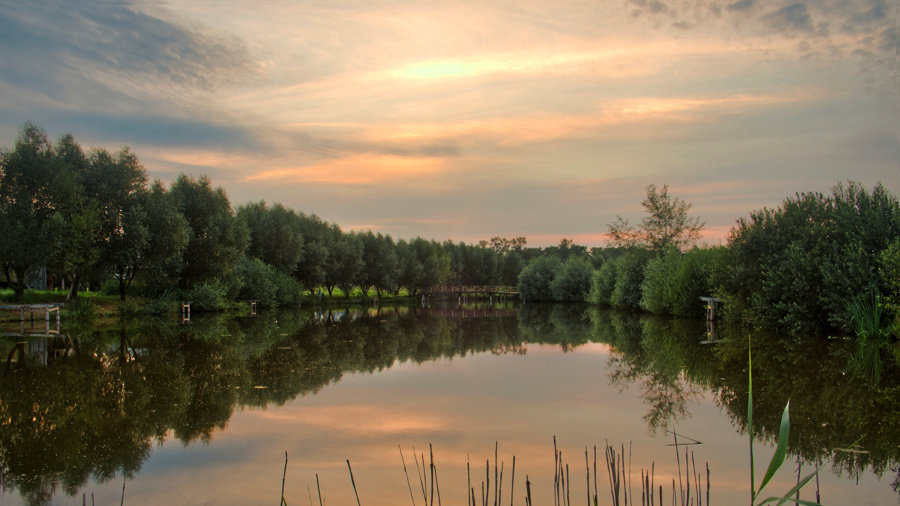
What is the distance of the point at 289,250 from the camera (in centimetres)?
5784

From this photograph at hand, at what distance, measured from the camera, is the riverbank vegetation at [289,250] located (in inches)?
866

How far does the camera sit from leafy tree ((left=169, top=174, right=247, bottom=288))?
41.7m

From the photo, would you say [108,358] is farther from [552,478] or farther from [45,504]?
[552,478]

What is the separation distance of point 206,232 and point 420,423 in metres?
37.3

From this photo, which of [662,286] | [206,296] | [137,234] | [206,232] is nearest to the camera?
[137,234]

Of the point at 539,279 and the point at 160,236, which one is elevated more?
the point at 160,236

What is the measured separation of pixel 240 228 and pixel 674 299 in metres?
29.5

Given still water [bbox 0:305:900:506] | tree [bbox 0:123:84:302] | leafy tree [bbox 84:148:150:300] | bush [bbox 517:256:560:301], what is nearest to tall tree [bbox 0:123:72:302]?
tree [bbox 0:123:84:302]

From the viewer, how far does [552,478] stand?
21.4 ft

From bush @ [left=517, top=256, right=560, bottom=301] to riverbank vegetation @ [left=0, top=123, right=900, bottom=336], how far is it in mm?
4144

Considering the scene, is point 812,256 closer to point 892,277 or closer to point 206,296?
point 892,277

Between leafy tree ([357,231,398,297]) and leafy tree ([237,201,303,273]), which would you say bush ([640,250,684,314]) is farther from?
leafy tree ([357,231,398,297])

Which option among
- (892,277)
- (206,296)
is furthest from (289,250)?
(892,277)

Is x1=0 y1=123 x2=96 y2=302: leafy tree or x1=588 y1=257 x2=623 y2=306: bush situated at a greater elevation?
x1=0 y1=123 x2=96 y2=302: leafy tree
